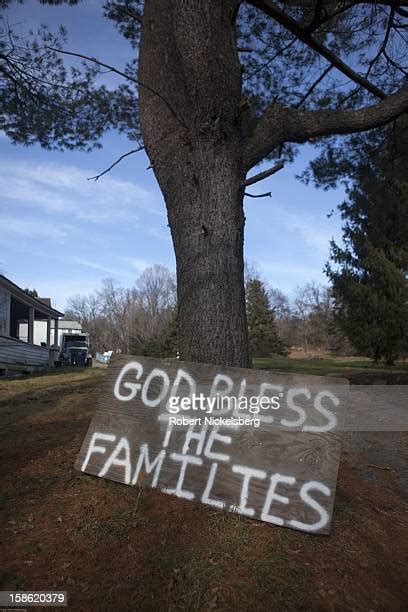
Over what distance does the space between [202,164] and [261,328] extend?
123 feet

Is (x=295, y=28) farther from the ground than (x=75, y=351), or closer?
farther from the ground

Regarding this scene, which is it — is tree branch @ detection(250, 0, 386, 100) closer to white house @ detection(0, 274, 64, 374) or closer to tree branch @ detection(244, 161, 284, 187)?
tree branch @ detection(244, 161, 284, 187)

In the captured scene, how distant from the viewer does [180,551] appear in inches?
97.1

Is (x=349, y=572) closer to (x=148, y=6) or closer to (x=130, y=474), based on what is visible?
(x=130, y=474)

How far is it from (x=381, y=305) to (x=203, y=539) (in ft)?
33.2

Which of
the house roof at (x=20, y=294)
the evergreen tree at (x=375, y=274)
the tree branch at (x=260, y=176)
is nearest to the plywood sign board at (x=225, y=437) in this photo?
the tree branch at (x=260, y=176)

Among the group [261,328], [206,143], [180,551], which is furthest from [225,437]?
[261,328]

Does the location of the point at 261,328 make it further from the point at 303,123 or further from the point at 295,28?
the point at 303,123

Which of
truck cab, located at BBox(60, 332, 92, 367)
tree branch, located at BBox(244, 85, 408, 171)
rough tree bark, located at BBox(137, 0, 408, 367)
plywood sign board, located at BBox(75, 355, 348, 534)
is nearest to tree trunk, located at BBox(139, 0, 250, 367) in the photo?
rough tree bark, located at BBox(137, 0, 408, 367)

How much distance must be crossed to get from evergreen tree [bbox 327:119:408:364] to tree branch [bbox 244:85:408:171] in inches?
241

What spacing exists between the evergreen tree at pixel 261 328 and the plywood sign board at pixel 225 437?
36982mm

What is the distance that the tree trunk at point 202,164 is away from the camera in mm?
3447

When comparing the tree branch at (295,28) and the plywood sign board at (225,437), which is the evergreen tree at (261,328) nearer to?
the tree branch at (295,28)

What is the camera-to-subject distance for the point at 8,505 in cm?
290
